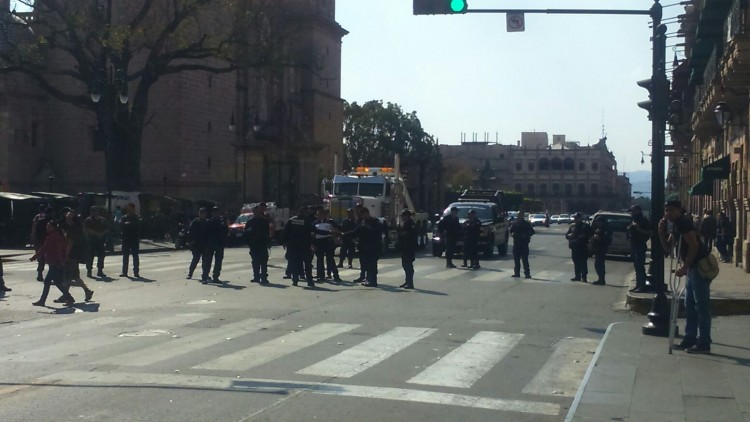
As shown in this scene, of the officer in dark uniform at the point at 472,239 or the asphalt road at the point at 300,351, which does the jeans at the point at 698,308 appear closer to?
the asphalt road at the point at 300,351

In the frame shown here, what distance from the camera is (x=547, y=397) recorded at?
32.2ft

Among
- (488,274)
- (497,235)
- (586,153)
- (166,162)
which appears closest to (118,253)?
(497,235)

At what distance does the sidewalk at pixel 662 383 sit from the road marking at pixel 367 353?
2.50 metres

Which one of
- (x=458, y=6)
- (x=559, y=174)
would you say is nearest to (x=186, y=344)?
(x=458, y=6)

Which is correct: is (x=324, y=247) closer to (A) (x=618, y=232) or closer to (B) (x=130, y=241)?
(B) (x=130, y=241)

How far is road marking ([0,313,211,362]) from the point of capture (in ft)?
39.5

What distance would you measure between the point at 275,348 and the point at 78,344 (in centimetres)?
266

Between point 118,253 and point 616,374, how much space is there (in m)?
28.5

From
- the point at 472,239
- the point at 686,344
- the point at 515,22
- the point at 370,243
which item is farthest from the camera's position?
the point at 472,239

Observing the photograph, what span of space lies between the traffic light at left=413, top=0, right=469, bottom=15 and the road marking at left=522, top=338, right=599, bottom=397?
552 cm

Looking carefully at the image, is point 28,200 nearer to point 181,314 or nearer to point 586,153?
point 181,314

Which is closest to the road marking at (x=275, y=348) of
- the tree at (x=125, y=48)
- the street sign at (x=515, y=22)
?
the street sign at (x=515, y=22)

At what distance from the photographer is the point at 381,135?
322 feet

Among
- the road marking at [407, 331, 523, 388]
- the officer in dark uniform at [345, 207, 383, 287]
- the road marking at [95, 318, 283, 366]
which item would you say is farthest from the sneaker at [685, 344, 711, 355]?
the officer in dark uniform at [345, 207, 383, 287]
